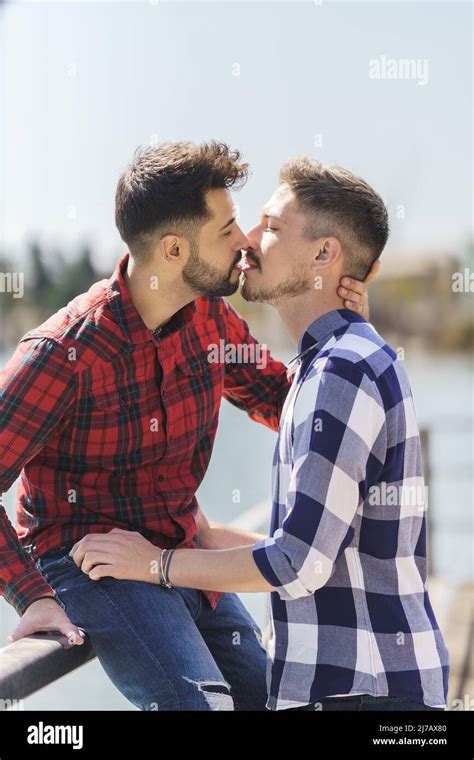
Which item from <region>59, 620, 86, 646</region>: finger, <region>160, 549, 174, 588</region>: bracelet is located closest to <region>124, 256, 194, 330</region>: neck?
<region>160, 549, 174, 588</region>: bracelet

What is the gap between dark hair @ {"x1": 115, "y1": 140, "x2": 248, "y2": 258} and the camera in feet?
6.54

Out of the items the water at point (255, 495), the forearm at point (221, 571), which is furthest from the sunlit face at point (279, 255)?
the water at point (255, 495)

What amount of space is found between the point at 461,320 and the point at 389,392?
33102 mm

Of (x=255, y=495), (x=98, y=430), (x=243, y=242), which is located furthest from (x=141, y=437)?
(x=255, y=495)

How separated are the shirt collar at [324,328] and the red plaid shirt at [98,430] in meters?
0.29

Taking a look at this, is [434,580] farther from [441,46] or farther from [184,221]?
[441,46]

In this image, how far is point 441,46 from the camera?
23.4 meters

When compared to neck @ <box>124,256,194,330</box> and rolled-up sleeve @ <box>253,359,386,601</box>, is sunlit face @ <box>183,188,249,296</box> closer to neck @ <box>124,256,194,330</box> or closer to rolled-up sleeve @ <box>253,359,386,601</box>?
neck @ <box>124,256,194,330</box>

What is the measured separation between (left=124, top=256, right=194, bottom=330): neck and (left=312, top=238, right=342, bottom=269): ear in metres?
0.29

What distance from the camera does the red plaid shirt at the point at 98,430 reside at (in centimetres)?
175

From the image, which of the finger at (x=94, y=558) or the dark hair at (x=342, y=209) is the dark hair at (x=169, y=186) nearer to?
the dark hair at (x=342, y=209)

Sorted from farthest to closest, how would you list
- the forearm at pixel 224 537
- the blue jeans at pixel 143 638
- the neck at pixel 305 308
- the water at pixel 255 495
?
the water at pixel 255 495 → the forearm at pixel 224 537 → the neck at pixel 305 308 → the blue jeans at pixel 143 638
